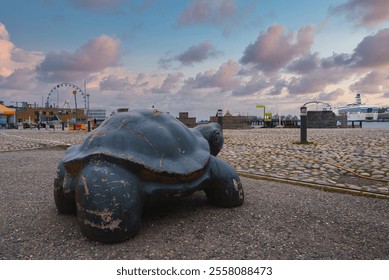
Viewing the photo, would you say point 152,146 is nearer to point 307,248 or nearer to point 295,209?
point 307,248

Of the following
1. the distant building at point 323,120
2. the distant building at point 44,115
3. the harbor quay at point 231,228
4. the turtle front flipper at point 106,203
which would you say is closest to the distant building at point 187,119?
the distant building at point 323,120

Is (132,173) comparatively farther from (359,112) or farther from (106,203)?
(359,112)

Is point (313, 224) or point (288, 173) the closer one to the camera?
point (313, 224)

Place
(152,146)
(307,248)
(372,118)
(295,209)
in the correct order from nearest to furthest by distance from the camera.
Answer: (307,248) < (152,146) < (295,209) < (372,118)

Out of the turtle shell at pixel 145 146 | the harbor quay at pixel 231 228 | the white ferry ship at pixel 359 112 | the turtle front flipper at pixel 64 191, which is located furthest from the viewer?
the white ferry ship at pixel 359 112

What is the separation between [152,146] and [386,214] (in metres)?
2.55

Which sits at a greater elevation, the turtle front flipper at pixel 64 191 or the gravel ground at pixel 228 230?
the turtle front flipper at pixel 64 191

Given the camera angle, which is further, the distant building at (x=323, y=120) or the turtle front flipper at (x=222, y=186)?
the distant building at (x=323, y=120)

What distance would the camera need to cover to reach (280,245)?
2.46m

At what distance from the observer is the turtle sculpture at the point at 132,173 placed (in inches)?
95.6

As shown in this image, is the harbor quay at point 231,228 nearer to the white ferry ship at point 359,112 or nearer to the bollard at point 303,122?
the bollard at point 303,122

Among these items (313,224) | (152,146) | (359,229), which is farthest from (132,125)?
(359,229)

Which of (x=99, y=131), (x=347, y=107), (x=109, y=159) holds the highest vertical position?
(x=347, y=107)

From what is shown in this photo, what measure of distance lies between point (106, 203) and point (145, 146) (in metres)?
0.63
